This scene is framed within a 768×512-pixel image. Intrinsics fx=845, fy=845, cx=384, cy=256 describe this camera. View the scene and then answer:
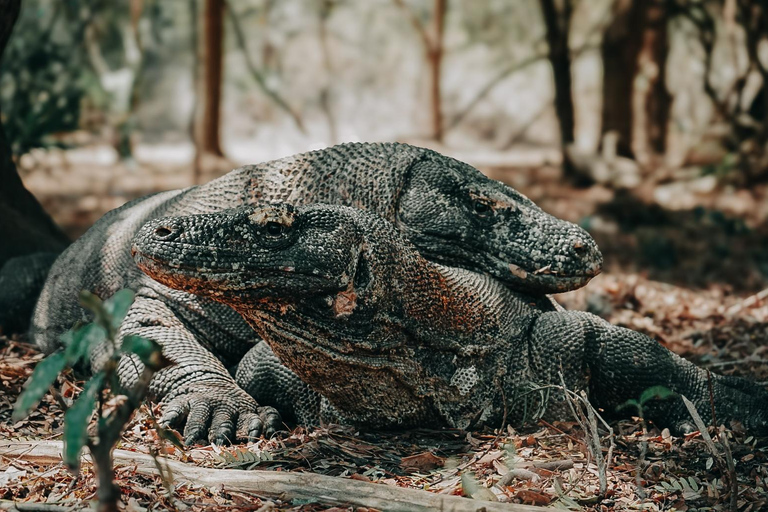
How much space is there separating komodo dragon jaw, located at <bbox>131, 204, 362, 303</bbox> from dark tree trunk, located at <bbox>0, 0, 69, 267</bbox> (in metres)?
2.81

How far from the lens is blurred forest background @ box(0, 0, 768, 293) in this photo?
9.26 meters

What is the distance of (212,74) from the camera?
1413 centimetres

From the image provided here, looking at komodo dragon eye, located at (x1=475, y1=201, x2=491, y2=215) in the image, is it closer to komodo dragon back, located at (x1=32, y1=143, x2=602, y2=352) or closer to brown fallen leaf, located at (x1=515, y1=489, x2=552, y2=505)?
komodo dragon back, located at (x1=32, y1=143, x2=602, y2=352)

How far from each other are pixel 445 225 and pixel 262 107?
22636 millimetres

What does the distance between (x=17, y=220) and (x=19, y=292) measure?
0.62 meters

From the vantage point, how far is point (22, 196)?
5.56m

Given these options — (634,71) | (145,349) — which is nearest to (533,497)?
(145,349)

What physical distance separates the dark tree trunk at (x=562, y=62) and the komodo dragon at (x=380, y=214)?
8832 mm

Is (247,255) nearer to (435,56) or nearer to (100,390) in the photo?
(100,390)

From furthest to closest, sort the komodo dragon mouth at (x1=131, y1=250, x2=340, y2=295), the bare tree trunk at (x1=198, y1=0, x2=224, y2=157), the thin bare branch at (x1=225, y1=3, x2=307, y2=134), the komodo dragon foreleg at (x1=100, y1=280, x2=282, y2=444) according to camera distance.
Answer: the thin bare branch at (x1=225, y1=3, x2=307, y2=134) < the bare tree trunk at (x1=198, y1=0, x2=224, y2=157) < the komodo dragon foreleg at (x1=100, y1=280, x2=282, y2=444) < the komodo dragon mouth at (x1=131, y1=250, x2=340, y2=295)

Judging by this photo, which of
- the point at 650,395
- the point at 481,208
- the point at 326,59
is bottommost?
the point at 650,395

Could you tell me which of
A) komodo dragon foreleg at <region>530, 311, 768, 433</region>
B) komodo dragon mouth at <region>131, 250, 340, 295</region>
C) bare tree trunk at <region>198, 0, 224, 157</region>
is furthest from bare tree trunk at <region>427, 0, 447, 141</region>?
komodo dragon mouth at <region>131, 250, 340, 295</region>

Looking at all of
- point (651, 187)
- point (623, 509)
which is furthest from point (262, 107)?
point (623, 509)

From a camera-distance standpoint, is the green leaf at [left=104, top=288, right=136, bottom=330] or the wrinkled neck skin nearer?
the green leaf at [left=104, top=288, right=136, bottom=330]
